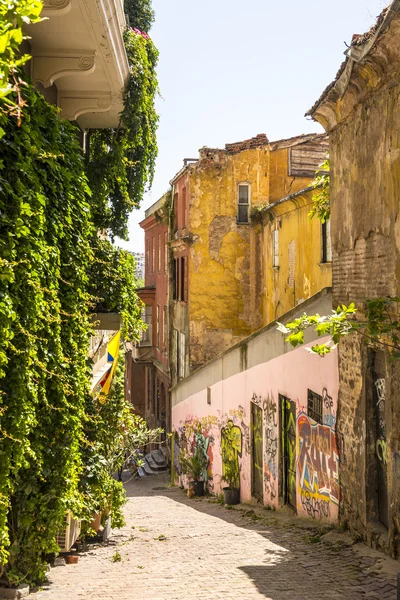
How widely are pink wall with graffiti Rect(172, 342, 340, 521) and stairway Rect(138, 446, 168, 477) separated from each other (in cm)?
990

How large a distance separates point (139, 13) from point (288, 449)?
9230 mm

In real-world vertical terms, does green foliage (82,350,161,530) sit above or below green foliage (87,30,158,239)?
below

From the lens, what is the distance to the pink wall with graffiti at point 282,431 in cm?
1131

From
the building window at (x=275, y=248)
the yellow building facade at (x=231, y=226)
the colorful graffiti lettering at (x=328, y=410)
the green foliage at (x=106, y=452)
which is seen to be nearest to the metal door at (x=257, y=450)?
the green foliage at (x=106, y=452)

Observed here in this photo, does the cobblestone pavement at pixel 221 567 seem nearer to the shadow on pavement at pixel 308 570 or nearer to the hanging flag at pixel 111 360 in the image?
the shadow on pavement at pixel 308 570

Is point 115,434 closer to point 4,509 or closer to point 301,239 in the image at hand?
point 4,509

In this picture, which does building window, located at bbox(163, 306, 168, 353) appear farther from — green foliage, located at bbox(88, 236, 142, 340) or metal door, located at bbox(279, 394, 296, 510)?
green foliage, located at bbox(88, 236, 142, 340)

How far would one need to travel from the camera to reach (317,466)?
11711 millimetres

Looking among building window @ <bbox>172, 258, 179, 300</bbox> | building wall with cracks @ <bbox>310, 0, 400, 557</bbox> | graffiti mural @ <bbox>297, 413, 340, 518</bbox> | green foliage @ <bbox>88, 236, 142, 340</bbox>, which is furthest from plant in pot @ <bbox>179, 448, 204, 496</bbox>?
building wall with cracks @ <bbox>310, 0, 400, 557</bbox>

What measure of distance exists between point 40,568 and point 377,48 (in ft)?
22.2

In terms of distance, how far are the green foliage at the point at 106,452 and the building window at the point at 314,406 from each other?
121 inches

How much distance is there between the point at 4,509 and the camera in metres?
6.02

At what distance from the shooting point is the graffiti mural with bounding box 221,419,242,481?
58.0ft

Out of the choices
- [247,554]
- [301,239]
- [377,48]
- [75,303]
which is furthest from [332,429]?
[301,239]
